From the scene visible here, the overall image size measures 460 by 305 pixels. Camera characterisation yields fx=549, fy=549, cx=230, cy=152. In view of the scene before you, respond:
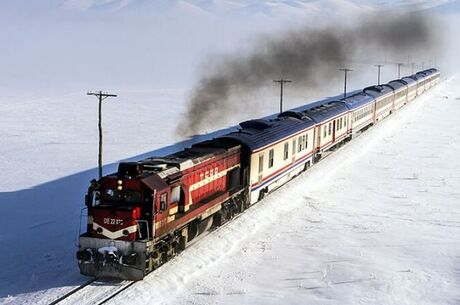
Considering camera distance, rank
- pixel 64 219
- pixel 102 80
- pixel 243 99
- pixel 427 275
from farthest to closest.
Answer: pixel 102 80 → pixel 243 99 → pixel 64 219 → pixel 427 275

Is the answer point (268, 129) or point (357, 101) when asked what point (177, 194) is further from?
point (357, 101)

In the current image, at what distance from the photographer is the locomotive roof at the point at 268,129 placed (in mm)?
26281

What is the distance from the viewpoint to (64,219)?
25203 millimetres

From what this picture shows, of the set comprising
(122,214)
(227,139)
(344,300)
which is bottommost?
(344,300)

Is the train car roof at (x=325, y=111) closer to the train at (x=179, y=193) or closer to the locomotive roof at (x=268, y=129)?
the locomotive roof at (x=268, y=129)

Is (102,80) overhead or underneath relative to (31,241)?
overhead

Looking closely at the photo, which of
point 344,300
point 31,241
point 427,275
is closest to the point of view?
point 344,300

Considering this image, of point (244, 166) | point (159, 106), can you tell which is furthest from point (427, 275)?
point (159, 106)

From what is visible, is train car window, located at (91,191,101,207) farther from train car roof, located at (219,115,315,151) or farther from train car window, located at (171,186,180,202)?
train car roof, located at (219,115,315,151)

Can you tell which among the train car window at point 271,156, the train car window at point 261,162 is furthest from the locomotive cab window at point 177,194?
the train car window at point 271,156

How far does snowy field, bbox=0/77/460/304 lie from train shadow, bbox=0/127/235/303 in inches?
1.9

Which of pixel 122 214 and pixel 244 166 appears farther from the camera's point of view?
pixel 244 166

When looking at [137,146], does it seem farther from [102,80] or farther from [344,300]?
[102,80]

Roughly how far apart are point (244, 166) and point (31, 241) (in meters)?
9.87
